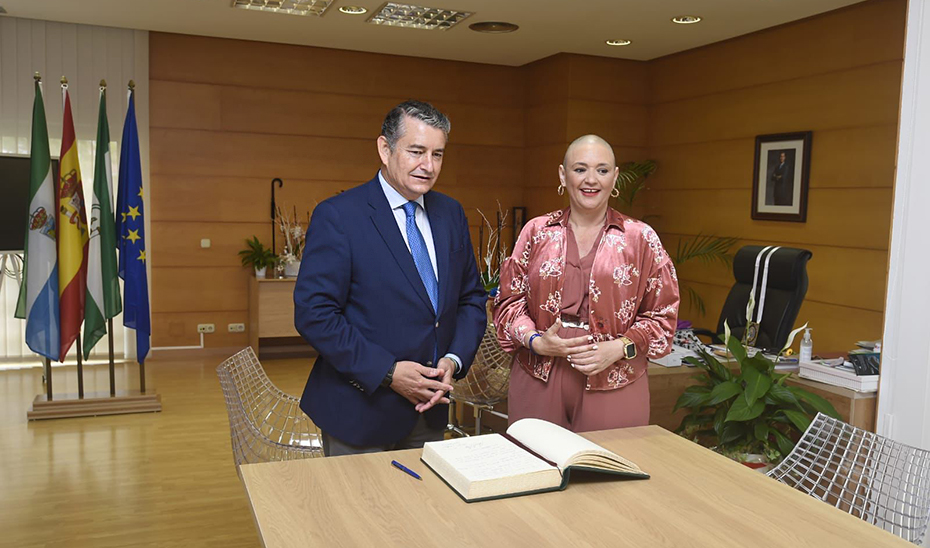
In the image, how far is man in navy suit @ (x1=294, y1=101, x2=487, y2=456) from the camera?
2.26 m

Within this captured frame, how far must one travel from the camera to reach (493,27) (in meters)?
6.61

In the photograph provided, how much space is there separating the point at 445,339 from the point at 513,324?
301mm

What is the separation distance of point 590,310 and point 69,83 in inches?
242

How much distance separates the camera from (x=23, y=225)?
20.2 feet

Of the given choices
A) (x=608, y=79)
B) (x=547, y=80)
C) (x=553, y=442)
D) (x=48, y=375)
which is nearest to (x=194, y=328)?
(x=48, y=375)

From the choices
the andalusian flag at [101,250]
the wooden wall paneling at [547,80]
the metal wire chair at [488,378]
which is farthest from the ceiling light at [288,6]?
the metal wire chair at [488,378]

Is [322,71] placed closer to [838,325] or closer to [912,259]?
[838,325]

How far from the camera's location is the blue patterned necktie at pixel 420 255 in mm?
2410

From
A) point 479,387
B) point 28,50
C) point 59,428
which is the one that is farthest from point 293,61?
point 479,387

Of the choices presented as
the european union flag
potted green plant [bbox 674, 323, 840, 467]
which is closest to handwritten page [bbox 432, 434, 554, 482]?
potted green plant [bbox 674, 323, 840, 467]

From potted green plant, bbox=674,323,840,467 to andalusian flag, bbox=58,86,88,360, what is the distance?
398 cm

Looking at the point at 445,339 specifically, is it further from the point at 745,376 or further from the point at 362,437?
the point at 745,376

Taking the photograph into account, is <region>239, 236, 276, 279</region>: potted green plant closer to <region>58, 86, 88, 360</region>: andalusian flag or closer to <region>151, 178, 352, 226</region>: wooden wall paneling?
<region>151, 178, 352, 226</region>: wooden wall paneling

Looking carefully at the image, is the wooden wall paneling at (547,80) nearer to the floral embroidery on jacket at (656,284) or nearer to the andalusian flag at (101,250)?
the andalusian flag at (101,250)
